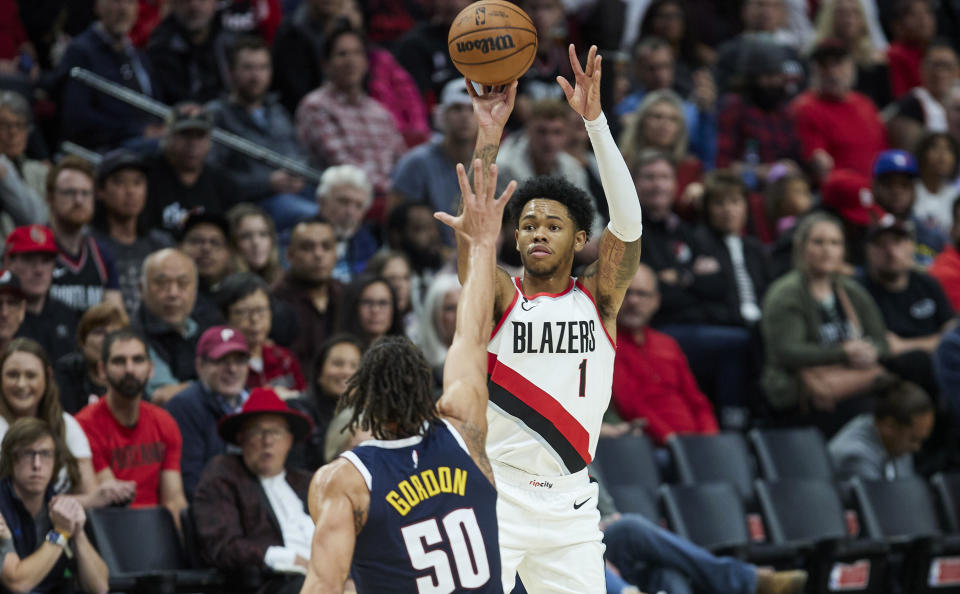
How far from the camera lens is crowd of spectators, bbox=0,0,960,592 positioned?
25.2 ft

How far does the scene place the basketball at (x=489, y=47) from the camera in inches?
229

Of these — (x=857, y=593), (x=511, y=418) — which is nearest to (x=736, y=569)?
(x=857, y=593)

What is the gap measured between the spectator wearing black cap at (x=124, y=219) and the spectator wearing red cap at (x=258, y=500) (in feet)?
6.66

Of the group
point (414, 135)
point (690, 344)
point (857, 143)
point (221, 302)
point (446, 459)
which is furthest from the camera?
point (857, 143)

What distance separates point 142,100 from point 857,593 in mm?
6554

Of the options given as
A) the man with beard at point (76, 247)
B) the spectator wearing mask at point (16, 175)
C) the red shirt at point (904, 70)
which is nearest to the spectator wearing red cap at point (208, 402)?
the man with beard at point (76, 247)

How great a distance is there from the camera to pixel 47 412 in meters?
7.32

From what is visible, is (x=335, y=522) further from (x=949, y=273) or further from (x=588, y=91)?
(x=949, y=273)

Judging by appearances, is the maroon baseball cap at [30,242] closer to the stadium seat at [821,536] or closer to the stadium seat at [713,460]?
the stadium seat at [713,460]

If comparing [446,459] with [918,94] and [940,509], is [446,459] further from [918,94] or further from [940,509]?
[918,94]

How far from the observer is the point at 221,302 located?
868 cm

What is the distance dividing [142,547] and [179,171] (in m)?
3.70

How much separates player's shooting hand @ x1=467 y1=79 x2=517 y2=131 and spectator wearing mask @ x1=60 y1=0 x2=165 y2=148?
5.54 metres

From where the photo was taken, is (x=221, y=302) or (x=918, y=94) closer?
(x=221, y=302)
